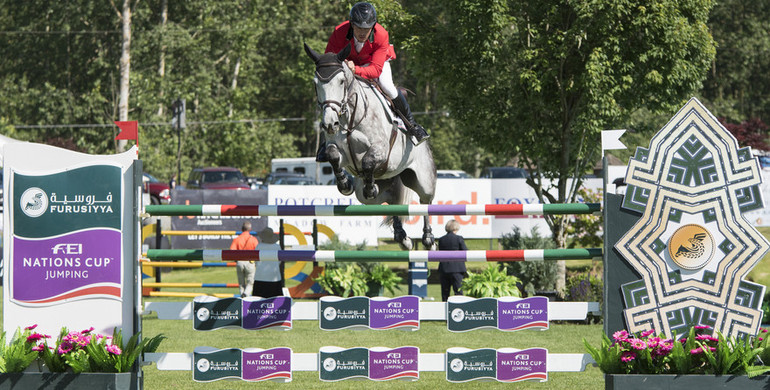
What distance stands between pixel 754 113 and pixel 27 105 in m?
41.0

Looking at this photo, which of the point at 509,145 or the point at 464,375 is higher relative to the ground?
the point at 509,145

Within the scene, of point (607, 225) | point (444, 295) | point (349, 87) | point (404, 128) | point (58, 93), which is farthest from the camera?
point (58, 93)

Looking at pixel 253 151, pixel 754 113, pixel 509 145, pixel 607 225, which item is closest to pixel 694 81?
pixel 509 145

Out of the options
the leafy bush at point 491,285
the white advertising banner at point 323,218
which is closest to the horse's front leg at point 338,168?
the leafy bush at point 491,285

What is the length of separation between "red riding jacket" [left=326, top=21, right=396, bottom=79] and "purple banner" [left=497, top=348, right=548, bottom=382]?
2.39m

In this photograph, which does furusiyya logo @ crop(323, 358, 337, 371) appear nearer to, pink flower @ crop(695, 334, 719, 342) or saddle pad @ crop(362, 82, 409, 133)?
saddle pad @ crop(362, 82, 409, 133)

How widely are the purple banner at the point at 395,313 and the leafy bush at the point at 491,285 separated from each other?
6.13 meters

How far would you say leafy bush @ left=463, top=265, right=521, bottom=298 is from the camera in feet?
37.3

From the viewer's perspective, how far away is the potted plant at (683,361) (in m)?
4.91

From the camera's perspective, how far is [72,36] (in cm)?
3722

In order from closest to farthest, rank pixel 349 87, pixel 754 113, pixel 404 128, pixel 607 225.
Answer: pixel 607 225 → pixel 349 87 → pixel 404 128 → pixel 754 113

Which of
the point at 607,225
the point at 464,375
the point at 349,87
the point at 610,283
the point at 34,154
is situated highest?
the point at 349,87

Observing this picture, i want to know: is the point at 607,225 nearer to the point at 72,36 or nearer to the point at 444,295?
the point at 444,295

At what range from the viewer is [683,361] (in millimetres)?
4922
